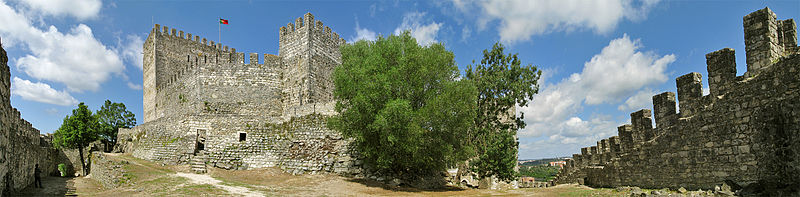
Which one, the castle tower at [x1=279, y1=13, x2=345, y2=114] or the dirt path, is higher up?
the castle tower at [x1=279, y1=13, x2=345, y2=114]

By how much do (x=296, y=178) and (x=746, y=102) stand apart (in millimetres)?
17257

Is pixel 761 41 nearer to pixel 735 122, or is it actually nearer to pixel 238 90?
pixel 735 122

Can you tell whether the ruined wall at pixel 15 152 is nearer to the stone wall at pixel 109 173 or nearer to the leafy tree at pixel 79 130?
the leafy tree at pixel 79 130

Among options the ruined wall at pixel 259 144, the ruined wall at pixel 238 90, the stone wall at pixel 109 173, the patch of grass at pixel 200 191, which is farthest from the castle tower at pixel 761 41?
the ruined wall at pixel 238 90

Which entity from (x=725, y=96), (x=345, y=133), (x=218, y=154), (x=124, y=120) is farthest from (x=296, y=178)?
(x=124, y=120)

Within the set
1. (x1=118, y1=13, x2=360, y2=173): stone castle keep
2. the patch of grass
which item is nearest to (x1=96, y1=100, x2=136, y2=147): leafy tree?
(x1=118, y1=13, x2=360, y2=173): stone castle keep

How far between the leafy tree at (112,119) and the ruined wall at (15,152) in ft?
20.5

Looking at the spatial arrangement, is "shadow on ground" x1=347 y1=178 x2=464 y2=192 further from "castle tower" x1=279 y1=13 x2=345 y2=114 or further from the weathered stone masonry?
the weathered stone masonry

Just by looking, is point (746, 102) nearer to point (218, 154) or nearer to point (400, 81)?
point (400, 81)

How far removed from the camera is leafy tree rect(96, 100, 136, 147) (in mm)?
39375

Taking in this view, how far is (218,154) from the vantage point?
75.1 feet

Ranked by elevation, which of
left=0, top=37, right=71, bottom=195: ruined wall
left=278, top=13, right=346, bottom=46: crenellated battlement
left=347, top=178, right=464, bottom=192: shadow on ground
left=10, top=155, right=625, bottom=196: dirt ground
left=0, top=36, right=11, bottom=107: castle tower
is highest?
left=278, top=13, right=346, bottom=46: crenellated battlement

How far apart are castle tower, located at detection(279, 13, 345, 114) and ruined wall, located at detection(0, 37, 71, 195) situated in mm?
13472

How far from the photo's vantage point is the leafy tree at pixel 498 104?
2089 cm
